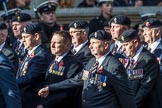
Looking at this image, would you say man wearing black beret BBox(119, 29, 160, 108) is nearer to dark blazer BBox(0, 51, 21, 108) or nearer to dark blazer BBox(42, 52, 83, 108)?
dark blazer BBox(42, 52, 83, 108)

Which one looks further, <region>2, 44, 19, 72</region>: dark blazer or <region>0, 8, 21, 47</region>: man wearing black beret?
<region>0, 8, 21, 47</region>: man wearing black beret

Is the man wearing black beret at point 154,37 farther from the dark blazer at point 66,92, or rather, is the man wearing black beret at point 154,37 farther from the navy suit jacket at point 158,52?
the dark blazer at point 66,92

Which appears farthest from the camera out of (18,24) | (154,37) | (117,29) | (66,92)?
(18,24)

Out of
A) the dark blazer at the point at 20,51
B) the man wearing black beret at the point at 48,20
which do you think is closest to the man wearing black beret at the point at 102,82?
the dark blazer at the point at 20,51

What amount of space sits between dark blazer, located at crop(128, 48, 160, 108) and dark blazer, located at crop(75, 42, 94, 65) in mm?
820

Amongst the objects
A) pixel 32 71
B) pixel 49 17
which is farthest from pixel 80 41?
pixel 49 17

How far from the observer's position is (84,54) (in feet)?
40.2

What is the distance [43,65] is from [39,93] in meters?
0.93

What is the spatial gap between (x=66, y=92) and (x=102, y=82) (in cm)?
65

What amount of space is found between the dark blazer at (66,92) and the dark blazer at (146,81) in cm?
84

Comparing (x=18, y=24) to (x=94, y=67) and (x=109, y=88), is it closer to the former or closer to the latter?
(x=94, y=67)

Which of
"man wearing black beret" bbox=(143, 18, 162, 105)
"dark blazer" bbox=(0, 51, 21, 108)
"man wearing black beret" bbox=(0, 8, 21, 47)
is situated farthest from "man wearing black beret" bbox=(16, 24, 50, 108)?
"man wearing black beret" bbox=(0, 8, 21, 47)

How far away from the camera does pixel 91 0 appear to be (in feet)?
55.9

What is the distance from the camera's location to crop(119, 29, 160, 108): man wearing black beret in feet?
37.5
